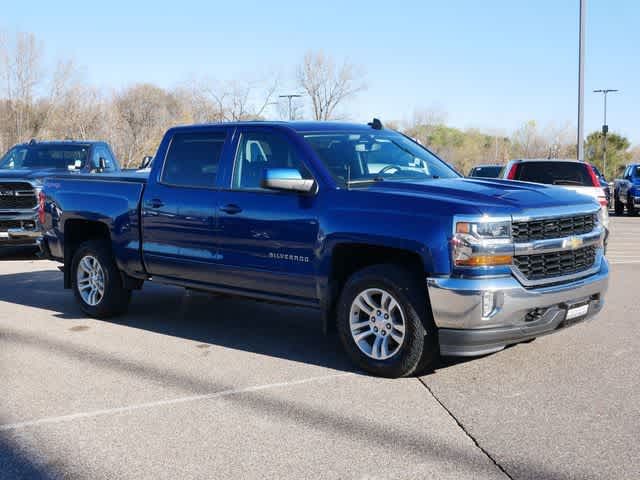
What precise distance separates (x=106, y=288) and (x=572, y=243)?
4.70m

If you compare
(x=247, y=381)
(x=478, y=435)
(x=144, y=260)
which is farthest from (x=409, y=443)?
(x=144, y=260)

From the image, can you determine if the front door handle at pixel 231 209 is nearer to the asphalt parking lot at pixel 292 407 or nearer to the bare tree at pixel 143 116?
the asphalt parking lot at pixel 292 407

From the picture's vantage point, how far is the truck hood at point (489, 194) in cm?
572

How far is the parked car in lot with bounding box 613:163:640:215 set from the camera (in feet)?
89.0

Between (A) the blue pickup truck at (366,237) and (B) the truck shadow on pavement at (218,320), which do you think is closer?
(A) the blue pickup truck at (366,237)

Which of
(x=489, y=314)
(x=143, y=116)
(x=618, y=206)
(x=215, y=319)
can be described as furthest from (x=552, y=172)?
(x=143, y=116)

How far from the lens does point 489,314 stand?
5609 mm

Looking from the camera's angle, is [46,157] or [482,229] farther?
[46,157]

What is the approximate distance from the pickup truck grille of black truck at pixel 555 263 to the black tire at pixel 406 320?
28.8 inches

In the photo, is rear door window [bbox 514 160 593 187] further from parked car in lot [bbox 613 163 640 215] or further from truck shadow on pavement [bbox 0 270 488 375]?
parked car in lot [bbox 613 163 640 215]

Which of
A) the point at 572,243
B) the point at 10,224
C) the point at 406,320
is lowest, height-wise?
the point at 406,320

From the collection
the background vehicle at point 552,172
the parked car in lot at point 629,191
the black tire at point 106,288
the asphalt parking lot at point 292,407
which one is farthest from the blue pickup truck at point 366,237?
the parked car in lot at point 629,191

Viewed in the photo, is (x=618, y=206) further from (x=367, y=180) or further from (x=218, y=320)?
(x=367, y=180)

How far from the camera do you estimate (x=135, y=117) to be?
2100 inches
